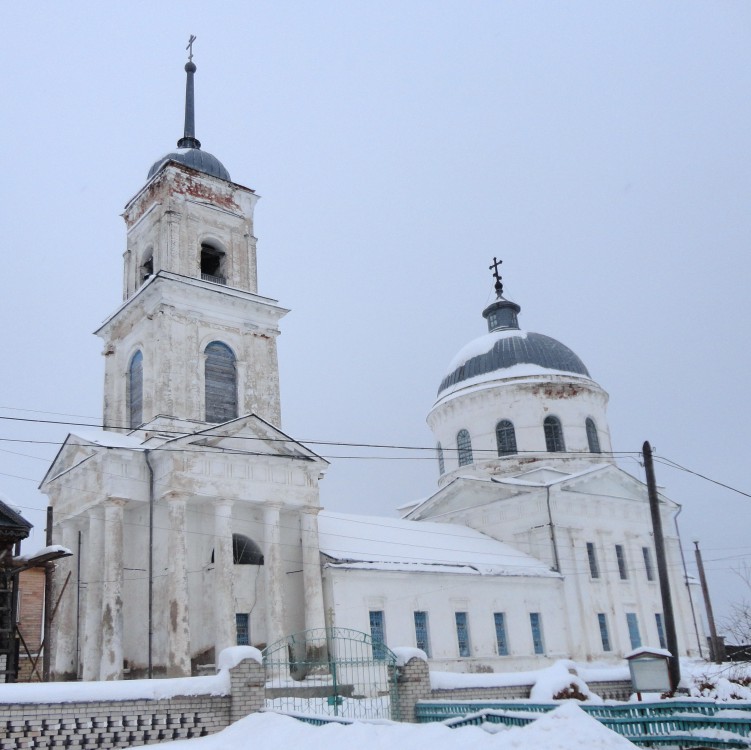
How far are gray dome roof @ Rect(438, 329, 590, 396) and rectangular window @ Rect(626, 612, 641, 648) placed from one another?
38.0 feet

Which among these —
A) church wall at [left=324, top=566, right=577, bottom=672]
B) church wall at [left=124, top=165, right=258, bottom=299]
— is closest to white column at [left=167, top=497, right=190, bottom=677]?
church wall at [left=324, top=566, right=577, bottom=672]

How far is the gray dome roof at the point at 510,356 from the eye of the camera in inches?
1565

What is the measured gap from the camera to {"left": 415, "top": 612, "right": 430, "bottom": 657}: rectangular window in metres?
27.7

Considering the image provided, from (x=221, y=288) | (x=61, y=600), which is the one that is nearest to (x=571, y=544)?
(x=221, y=288)

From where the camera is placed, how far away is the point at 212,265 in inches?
1241

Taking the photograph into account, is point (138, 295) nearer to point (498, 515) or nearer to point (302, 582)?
point (302, 582)

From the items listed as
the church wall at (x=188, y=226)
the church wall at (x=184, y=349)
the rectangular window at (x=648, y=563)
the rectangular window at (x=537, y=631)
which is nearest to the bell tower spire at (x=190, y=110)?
the church wall at (x=188, y=226)

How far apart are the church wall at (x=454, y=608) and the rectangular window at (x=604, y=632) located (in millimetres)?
2104

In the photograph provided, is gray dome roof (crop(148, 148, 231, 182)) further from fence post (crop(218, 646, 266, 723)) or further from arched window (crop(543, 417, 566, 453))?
fence post (crop(218, 646, 266, 723))

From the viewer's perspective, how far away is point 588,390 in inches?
1551

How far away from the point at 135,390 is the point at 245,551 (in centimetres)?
701

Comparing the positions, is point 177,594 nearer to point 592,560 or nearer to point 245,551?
point 245,551

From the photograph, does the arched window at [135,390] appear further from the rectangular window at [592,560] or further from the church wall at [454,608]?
the rectangular window at [592,560]

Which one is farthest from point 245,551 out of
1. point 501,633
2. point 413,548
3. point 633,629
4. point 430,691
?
point 633,629
